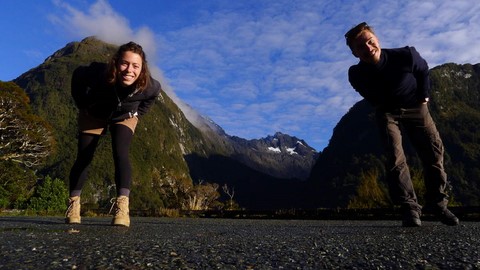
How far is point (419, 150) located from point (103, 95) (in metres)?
3.37

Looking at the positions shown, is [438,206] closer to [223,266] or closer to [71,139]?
[223,266]

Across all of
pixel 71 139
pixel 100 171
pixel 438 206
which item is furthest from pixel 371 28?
pixel 71 139

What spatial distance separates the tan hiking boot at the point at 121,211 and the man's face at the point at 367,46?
8.89ft

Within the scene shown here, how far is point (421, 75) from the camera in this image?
14.5 ft

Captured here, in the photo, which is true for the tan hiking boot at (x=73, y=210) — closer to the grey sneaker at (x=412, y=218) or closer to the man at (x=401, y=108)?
the man at (x=401, y=108)

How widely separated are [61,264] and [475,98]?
17652cm

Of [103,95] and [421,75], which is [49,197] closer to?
[103,95]

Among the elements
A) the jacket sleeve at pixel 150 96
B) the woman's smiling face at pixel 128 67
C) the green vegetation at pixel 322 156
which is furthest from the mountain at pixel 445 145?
the woman's smiling face at pixel 128 67

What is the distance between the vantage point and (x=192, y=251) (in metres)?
2.21

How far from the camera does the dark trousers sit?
4.37 metres

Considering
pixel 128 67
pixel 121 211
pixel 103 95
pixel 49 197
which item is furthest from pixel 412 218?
pixel 49 197

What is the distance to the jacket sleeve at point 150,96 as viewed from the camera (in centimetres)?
443

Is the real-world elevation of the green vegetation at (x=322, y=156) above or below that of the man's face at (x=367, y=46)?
above

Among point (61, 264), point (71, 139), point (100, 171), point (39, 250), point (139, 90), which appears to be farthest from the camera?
point (71, 139)
